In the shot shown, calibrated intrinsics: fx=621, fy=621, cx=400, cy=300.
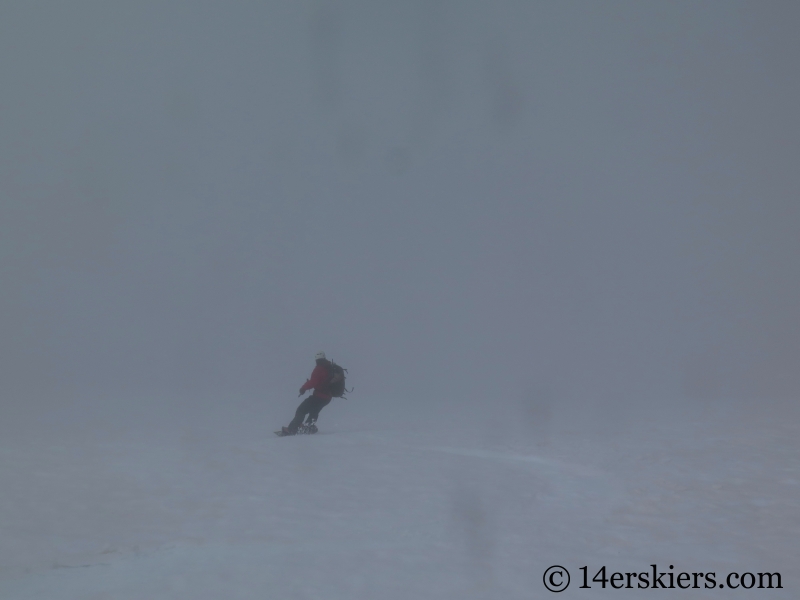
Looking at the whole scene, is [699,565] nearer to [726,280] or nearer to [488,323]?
[488,323]

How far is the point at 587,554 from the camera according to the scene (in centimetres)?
519

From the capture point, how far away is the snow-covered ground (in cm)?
457

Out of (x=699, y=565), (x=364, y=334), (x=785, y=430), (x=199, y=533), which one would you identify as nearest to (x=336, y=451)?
(x=199, y=533)

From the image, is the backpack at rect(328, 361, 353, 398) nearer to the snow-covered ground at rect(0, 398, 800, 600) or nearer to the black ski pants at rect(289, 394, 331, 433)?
the black ski pants at rect(289, 394, 331, 433)

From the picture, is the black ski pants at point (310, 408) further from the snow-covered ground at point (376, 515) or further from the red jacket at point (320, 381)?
the snow-covered ground at point (376, 515)

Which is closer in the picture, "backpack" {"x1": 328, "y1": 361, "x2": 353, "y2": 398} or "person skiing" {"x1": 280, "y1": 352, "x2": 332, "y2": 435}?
"person skiing" {"x1": 280, "y1": 352, "x2": 332, "y2": 435}
